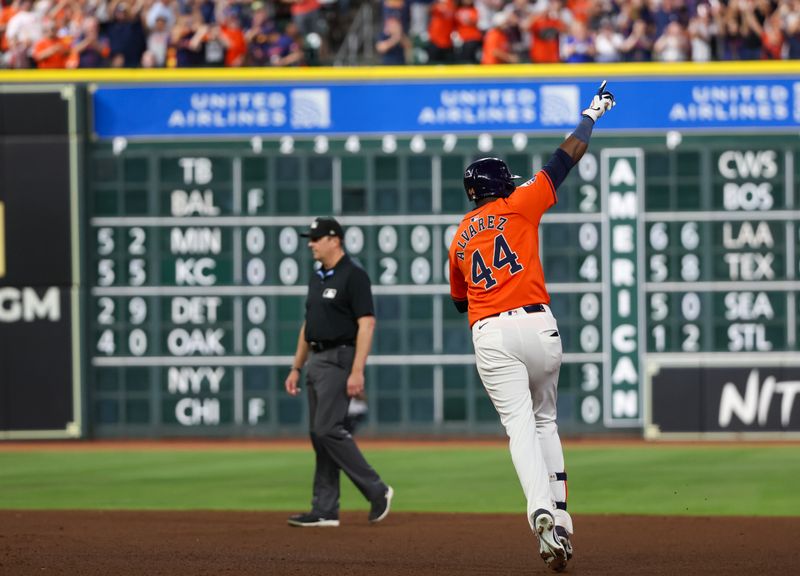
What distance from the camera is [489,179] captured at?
7.66m

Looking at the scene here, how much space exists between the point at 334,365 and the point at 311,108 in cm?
725

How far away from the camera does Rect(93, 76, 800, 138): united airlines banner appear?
16078 millimetres

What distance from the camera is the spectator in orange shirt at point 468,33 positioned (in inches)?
683

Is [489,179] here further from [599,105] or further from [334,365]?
[334,365]

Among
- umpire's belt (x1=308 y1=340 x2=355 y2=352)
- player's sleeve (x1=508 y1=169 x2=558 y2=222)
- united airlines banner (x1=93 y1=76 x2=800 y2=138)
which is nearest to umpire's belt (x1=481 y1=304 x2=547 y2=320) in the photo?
player's sleeve (x1=508 y1=169 x2=558 y2=222)

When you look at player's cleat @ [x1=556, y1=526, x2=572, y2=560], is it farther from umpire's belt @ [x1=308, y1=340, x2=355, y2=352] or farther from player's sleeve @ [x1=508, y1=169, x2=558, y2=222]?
umpire's belt @ [x1=308, y1=340, x2=355, y2=352]

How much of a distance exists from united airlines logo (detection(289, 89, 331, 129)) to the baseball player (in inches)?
340

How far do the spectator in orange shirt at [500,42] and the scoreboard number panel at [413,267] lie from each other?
1438mm

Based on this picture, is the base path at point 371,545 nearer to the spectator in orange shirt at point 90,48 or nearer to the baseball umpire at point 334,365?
the baseball umpire at point 334,365

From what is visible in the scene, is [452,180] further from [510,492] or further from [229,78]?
[510,492]

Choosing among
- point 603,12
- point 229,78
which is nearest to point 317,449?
point 229,78

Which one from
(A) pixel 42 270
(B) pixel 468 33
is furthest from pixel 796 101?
(A) pixel 42 270

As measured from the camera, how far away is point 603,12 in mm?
18000

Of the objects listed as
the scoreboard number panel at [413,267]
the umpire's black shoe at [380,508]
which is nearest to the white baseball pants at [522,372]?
the umpire's black shoe at [380,508]
